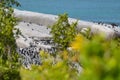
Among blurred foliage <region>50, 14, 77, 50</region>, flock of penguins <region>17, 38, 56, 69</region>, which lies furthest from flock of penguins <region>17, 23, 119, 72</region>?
blurred foliage <region>50, 14, 77, 50</region>

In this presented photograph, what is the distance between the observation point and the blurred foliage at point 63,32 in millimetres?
14977

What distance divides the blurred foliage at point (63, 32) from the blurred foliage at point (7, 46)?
2.52 metres

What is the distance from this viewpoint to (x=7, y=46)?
10961 mm

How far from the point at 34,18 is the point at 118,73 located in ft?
97.2

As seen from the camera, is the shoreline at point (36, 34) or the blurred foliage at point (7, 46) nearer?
the blurred foliage at point (7, 46)

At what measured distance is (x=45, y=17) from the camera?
3109 centimetres

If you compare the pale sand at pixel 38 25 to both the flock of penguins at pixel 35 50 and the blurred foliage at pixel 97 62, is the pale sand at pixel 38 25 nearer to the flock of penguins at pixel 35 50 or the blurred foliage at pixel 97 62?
the flock of penguins at pixel 35 50

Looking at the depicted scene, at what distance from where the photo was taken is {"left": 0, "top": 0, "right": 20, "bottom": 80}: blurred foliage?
9.95 metres

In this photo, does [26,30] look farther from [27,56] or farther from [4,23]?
[4,23]

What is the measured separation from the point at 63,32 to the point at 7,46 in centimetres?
452

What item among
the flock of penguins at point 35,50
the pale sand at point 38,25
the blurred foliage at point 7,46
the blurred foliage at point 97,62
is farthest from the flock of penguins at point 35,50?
the blurred foliage at point 97,62

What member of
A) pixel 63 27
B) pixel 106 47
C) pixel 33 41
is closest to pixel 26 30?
pixel 33 41

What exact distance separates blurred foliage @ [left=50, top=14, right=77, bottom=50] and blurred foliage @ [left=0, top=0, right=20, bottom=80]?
8.28 ft

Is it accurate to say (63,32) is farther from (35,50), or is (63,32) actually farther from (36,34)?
(36,34)
